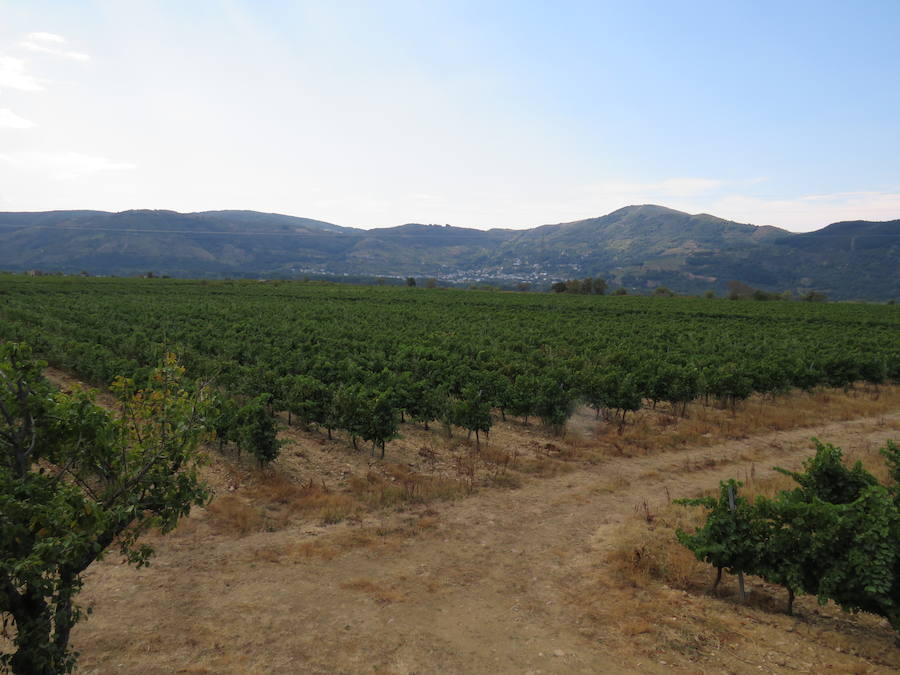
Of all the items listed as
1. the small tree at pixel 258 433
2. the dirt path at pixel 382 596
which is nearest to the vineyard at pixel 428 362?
the small tree at pixel 258 433

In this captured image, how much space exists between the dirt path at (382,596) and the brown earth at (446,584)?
41 mm

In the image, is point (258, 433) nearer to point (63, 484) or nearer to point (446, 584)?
point (446, 584)

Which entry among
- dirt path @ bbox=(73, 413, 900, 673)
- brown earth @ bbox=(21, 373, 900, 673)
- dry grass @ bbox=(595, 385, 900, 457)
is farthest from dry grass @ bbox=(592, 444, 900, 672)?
dry grass @ bbox=(595, 385, 900, 457)

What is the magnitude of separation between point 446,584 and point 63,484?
7.77m

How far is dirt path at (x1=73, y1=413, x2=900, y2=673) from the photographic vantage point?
8656 millimetres

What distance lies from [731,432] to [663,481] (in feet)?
25.1

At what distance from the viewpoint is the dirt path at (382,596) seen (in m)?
8.66

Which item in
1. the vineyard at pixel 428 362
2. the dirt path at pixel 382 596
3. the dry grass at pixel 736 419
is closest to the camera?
the dirt path at pixel 382 596

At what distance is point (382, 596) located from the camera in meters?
10.4

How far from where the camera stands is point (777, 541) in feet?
30.3

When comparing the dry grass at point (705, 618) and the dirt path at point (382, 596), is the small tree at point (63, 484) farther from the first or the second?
the dry grass at point (705, 618)

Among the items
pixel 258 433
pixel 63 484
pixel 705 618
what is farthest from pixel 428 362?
pixel 63 484

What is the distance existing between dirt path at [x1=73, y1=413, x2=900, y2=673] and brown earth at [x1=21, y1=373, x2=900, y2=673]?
0.04 meters

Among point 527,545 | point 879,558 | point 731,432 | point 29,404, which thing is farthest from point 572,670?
point 731,432
